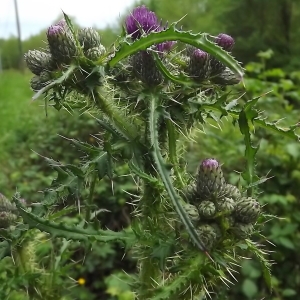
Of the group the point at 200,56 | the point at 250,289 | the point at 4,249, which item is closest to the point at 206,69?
the point at 200,56

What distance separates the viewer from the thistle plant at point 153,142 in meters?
1.09

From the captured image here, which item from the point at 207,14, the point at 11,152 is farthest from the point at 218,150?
the point at 207,14

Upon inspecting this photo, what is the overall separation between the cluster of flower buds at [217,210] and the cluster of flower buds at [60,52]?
1.34ft

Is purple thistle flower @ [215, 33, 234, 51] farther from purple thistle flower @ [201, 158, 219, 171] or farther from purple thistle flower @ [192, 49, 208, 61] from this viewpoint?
purple thistle flower @ [201, 158, 219, 171]

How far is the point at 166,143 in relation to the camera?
1231 millimetres

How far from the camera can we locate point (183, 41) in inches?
41.3

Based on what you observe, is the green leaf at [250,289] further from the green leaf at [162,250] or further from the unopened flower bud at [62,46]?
the unopened flower bud at [62,46]

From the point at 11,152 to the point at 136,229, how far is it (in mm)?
4771

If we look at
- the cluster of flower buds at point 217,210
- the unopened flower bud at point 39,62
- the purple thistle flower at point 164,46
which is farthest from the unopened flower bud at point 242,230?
the unopened flower bud at point 39,62

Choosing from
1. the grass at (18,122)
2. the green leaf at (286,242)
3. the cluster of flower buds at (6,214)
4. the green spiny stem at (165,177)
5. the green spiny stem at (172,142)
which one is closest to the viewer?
the green spiny stem at (165,177)

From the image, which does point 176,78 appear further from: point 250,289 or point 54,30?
point 250,289

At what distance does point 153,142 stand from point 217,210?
0.85 ft

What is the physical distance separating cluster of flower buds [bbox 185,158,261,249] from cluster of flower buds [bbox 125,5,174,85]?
0.87 ft

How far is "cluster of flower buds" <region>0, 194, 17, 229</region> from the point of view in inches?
56.2
